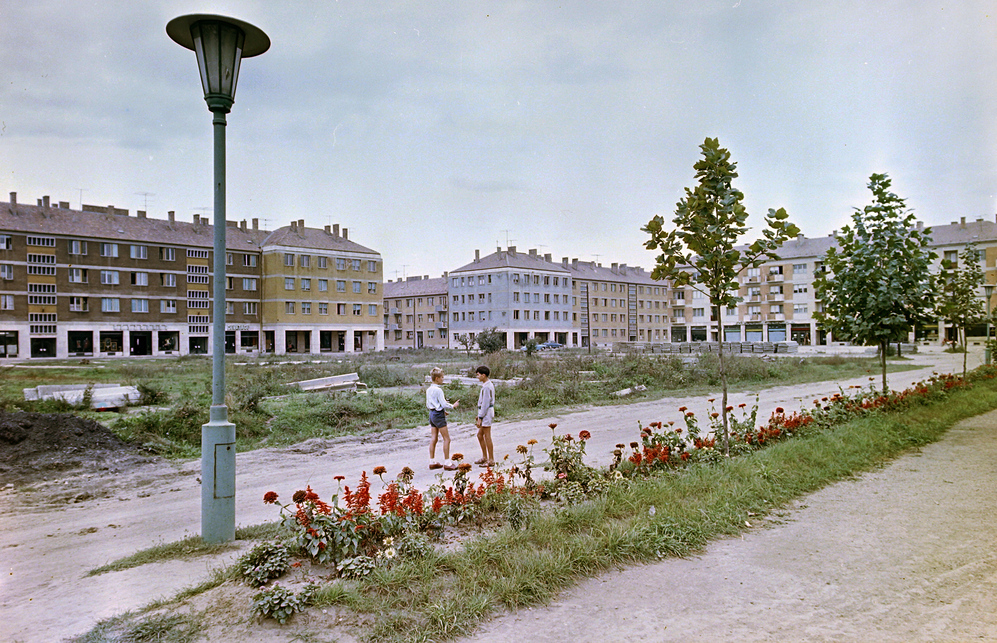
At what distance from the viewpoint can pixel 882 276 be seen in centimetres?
1274

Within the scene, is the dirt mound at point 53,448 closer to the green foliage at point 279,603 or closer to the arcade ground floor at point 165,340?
the green foliage at point 279,603

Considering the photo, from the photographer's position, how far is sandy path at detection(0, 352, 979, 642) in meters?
4.34

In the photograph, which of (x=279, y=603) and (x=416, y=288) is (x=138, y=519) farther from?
(x=416, y=288)

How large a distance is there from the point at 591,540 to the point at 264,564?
259cm

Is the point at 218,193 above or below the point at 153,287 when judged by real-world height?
Result: below

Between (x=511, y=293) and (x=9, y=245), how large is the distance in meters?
49.9

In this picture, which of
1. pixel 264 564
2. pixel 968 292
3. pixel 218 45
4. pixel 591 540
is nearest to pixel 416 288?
pixel 968 292

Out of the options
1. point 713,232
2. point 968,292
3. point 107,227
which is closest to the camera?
point 713,232

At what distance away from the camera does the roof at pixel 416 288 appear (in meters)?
94.0

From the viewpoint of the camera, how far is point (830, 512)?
6.57 meters

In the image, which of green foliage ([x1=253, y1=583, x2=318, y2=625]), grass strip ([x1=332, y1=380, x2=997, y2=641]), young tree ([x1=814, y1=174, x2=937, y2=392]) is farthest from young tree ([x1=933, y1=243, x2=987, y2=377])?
green foliage ([x1=253, y1=583, x2=318, y2=625])

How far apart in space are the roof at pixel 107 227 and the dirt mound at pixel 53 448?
141 ft

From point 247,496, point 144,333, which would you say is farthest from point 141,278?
point 247,496

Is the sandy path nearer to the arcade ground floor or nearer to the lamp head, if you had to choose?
the lamp head
